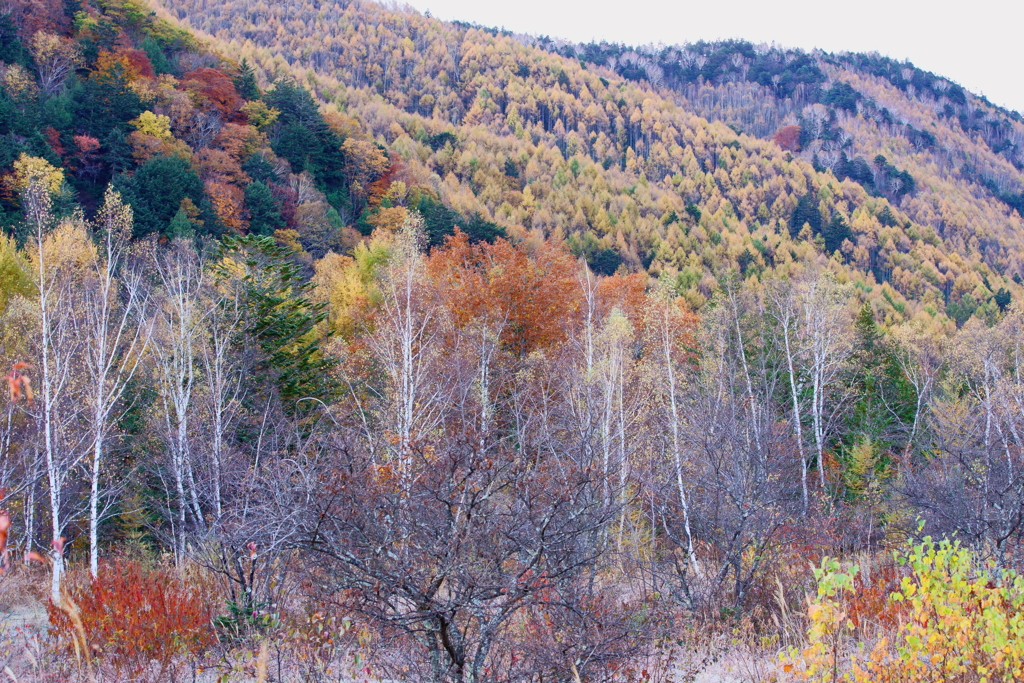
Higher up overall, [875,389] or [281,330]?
[875,389]

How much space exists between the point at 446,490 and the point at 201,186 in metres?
39.3

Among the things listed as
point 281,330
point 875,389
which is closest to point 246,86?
point 281,330

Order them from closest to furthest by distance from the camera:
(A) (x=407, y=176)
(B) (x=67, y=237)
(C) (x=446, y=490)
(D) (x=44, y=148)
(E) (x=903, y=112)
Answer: (C) (x=446, y=490) < (B) (x=67, y=237) < (D) (x=44, y=148) < (A) (x=407, y=176) < (E) (x=903, y=112)

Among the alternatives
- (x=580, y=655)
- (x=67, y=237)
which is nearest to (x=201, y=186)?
(x=67, y=237)

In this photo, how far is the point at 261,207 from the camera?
40531 mm

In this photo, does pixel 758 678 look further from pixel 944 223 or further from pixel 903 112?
pixel 903 112

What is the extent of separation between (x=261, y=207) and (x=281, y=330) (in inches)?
960

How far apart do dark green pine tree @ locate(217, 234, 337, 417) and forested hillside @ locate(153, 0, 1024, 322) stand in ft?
99.1

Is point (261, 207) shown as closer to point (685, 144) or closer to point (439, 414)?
point (439, 414)

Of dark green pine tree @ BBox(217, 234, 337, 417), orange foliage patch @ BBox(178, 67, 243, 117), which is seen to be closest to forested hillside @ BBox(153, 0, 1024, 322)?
orange foliage patch @ BBox(178, 67, 243, 117)

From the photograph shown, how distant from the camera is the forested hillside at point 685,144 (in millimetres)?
69188

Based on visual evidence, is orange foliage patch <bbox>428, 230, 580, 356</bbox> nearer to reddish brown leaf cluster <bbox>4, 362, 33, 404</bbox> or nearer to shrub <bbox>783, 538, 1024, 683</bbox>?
shrub <bbox>783, 538, 1024, 683</bbox>

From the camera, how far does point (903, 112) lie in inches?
6491

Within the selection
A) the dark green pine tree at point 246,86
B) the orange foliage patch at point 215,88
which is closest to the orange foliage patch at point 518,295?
the orange foliage patch at point 215,88
